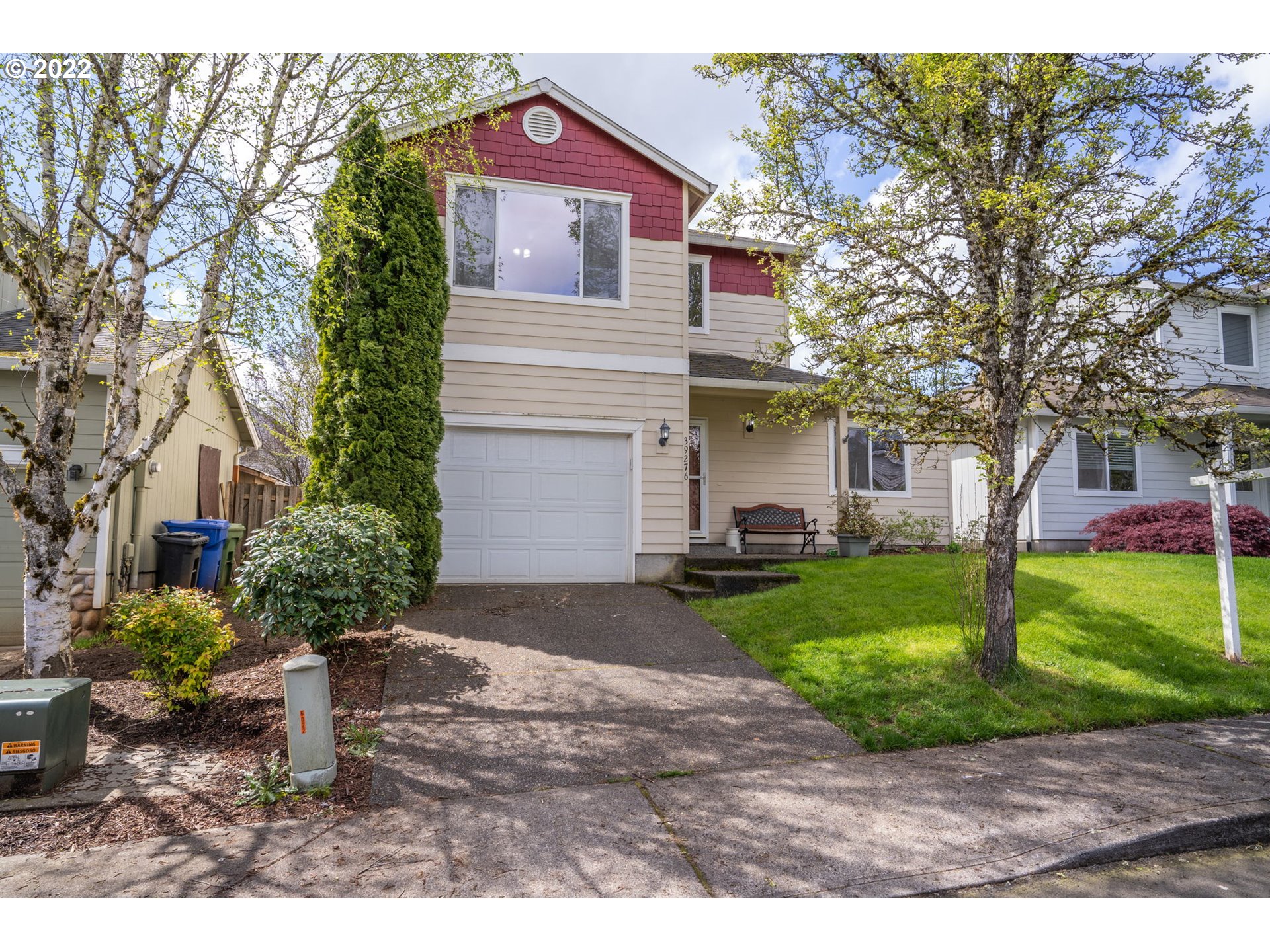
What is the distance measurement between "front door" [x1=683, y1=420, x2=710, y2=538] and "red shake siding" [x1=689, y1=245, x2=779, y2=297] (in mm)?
2728

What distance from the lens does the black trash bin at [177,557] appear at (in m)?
9.51

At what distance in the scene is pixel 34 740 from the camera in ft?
12.6

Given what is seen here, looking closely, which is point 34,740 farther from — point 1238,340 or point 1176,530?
point 1238,340

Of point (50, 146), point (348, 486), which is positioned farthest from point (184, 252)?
point (348, 486)

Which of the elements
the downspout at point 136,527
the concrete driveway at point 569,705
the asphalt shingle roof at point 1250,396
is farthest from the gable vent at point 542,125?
the asphalt shingle roof at point 1250,396

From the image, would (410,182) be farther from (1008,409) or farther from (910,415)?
(1008,409)

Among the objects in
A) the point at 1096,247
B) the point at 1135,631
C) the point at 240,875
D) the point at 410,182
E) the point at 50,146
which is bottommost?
the point at 240,875

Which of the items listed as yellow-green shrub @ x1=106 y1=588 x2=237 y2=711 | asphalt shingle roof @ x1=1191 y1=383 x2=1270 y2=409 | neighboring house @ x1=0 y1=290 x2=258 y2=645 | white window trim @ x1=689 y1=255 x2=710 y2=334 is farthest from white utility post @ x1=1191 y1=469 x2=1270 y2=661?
neighboring house @ x1=0 y1=290 x2=258 y2=645

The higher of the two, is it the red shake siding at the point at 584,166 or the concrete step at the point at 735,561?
the red shake siding at the point at 584,166

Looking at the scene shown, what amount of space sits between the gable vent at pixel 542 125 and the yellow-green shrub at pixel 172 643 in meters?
7.39

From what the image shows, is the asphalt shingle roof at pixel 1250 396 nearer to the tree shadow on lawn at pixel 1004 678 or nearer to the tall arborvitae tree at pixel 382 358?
the tree shadow on lawn at pixel 1004 678

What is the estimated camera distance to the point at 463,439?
8.95 metres

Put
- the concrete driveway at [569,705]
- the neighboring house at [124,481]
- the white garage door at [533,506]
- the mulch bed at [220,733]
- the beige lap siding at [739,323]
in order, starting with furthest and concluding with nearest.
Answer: the beige lap siding at [739,323]
the white garage door at [533,506]
the neighboring house at [124,481]
the concrete driveway at [569,705]
the mulch bed at [220,733]

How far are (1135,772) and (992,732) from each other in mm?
819
